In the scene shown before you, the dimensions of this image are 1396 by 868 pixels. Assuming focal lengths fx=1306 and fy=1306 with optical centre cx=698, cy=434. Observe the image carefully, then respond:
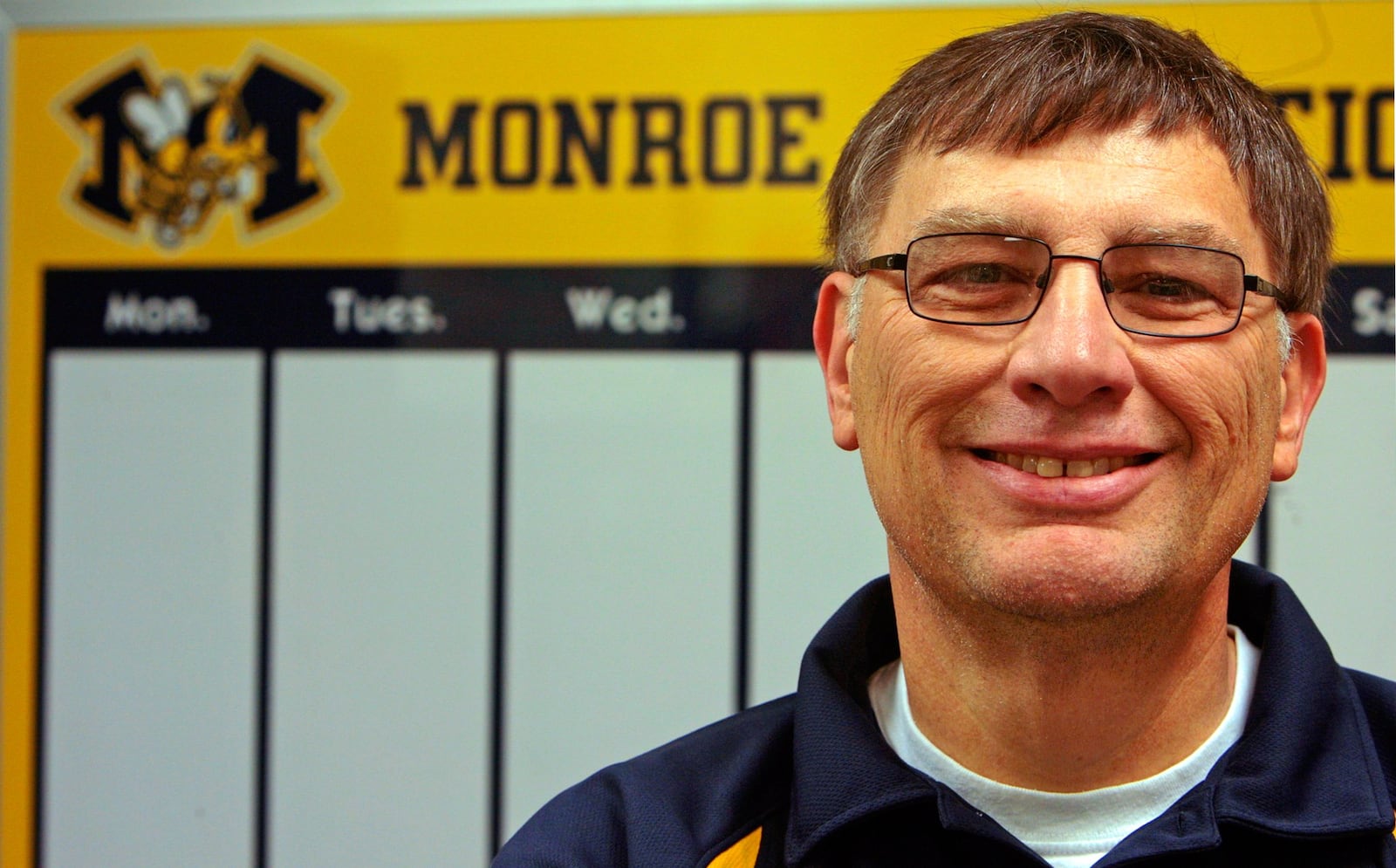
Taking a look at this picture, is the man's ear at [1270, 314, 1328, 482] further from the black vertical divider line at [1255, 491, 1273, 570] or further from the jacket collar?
the black vertical divider line at [1255, 491, 1273, 570]

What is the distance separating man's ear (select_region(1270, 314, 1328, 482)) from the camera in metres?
1.09

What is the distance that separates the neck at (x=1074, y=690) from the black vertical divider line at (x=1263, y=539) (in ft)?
1.22

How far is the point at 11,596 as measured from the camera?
1.57 m

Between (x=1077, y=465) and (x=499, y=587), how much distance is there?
75 cm

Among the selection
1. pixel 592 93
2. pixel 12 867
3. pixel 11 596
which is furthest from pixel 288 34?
pixel 12 867

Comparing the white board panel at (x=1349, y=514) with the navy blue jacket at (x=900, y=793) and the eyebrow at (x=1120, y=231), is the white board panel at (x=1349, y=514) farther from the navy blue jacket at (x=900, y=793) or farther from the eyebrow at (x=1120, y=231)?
the eyebrow at (x=1120, y=231)

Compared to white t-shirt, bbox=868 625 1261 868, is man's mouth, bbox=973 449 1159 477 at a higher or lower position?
higher

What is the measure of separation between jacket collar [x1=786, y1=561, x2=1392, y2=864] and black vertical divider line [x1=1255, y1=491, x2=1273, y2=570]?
0.27 meters

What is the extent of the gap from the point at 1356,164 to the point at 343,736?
1305 millimetres

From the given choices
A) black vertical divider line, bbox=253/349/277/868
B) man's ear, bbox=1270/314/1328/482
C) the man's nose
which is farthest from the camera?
black vertical divider line, bbox=253/349/277/868

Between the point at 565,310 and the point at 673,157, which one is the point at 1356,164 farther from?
the point at 565,310

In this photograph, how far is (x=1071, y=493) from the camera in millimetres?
957

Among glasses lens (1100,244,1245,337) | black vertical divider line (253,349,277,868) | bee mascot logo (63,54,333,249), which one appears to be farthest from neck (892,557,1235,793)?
bee mascot logo (63,54,333,249)

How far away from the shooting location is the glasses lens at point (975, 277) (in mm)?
976
